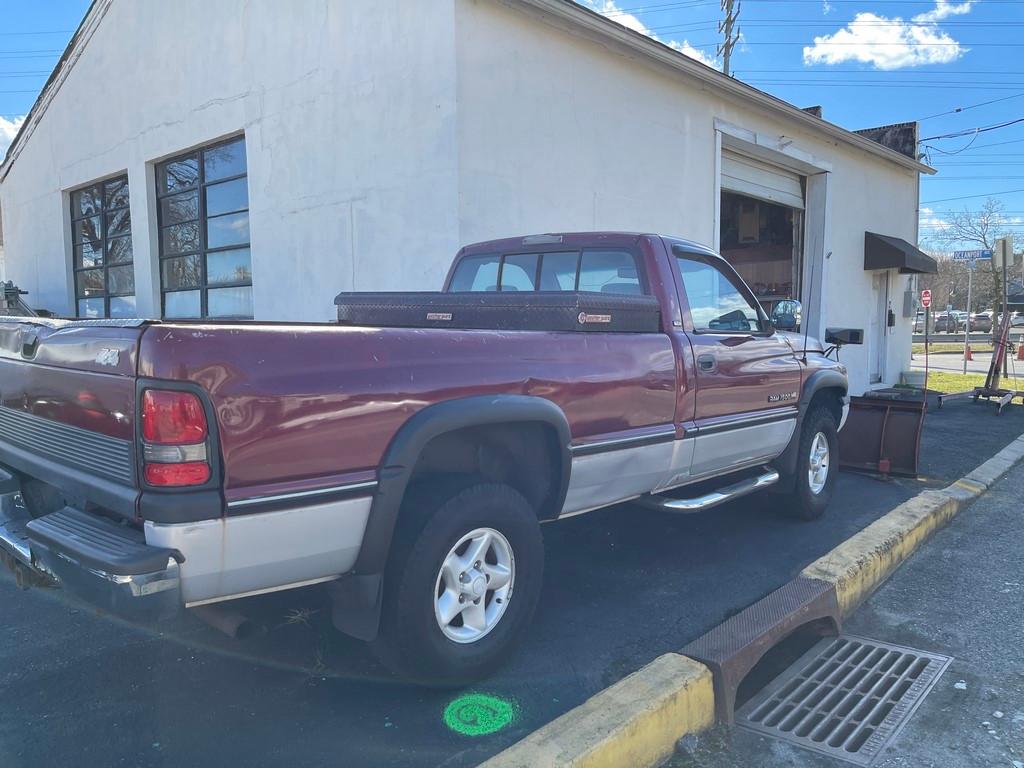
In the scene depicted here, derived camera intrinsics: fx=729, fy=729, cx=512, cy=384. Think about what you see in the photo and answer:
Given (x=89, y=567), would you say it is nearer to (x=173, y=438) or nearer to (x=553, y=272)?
(x=173, y=438)

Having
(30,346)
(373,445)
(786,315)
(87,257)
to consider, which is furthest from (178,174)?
(373,445)

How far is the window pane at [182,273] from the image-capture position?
10672mm

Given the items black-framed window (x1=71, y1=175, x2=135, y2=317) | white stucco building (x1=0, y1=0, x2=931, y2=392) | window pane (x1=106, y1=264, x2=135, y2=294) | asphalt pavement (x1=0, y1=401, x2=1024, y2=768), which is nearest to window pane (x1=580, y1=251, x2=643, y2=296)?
asphalt pavement (x1=0, y1=401, x2=1024, y2=768)

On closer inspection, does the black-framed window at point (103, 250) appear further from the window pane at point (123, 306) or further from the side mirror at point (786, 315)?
the side mirror at point (786, 315)

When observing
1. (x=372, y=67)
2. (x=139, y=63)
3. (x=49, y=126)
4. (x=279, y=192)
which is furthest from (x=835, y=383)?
(x=49, y=126)

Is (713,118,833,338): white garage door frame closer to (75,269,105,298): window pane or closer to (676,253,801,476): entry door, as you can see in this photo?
(676,253,801,476): entry door

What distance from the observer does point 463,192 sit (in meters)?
6.78

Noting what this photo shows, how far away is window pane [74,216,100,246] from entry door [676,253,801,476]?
12099 millimetres

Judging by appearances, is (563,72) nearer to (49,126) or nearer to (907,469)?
(907,469)

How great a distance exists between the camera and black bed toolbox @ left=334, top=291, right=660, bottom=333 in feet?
11.4

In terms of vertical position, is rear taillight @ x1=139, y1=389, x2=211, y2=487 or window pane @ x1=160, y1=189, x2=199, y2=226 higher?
window pane @ x1=160, y1=189, x2=199, y2=226

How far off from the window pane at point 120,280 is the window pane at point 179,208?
1.49m

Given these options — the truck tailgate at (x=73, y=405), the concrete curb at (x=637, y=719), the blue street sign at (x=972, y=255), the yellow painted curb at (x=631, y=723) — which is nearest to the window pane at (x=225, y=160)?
the truck tailgate at (x=73, y=405)

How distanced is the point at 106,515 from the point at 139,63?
A: 10711 millimetres
